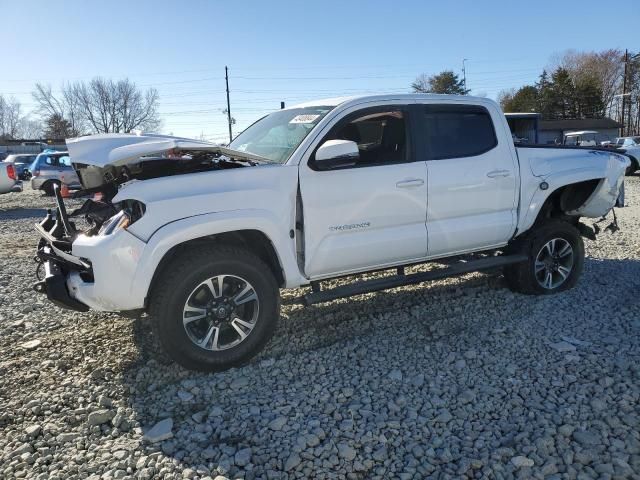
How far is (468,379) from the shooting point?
12.1ft

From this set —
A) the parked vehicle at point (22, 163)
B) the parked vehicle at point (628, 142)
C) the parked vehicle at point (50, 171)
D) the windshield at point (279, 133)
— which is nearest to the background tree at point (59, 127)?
the parked vehicle at point (22, 163)

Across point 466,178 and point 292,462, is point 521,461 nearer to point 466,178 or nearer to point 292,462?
point 292,462

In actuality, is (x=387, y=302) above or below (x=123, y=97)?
below

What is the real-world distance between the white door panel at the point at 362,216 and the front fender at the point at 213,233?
17 centimetres

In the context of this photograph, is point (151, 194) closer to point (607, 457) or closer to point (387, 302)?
point (387, 302)

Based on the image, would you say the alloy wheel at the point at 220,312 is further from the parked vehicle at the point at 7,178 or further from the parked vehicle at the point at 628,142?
the parked vehicle at the point at 628,142

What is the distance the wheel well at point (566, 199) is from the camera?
18.1 ft

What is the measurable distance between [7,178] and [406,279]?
14932 millimetres

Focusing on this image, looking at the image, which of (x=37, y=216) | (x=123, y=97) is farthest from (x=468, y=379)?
(x=123, y=97)

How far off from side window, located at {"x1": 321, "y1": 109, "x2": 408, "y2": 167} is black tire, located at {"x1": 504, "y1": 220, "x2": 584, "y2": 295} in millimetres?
1848

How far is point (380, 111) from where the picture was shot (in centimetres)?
453

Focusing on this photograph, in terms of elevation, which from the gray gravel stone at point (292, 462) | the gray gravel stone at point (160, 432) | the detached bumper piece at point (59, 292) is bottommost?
the gray gravel stone at point (292, 462)

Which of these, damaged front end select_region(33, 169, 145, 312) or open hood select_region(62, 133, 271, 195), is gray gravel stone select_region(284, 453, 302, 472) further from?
open hood select_region(62, 133, 271, 195)

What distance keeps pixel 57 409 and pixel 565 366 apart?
11.9 feet
